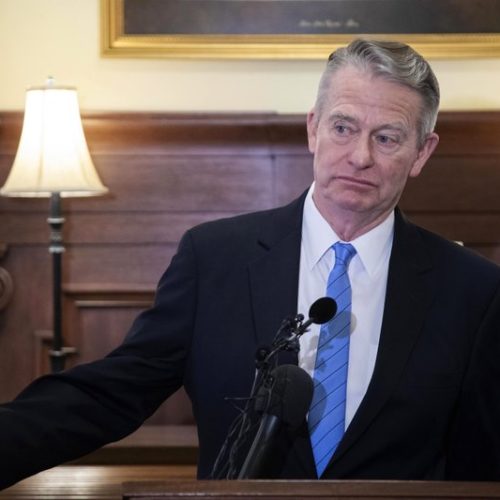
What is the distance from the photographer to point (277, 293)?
2066mm

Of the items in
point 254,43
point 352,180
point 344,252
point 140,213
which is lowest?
point 140,213

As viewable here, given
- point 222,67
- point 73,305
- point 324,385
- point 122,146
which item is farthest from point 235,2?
point 324,385

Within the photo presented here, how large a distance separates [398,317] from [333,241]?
0.20 meters

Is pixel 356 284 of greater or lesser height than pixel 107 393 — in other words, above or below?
above

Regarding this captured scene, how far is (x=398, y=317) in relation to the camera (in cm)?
206

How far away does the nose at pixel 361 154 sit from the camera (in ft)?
6.73

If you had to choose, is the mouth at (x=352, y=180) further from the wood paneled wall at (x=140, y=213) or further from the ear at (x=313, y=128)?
the wood paneled wall at (x=140, y=213)

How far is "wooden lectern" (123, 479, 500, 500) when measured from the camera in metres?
1.31

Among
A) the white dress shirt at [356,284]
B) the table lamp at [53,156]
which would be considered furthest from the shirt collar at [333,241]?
the table lamp at [53,156]

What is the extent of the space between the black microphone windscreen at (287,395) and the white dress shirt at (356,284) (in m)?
0.42

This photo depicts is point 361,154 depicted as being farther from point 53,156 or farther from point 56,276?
point 56,276

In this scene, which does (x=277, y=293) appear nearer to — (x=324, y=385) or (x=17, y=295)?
(x=324, y=385)

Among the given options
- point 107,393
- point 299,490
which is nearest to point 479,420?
point 107,393

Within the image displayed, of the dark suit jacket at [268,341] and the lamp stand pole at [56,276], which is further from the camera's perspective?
the lamp stand pole at [56,276]
